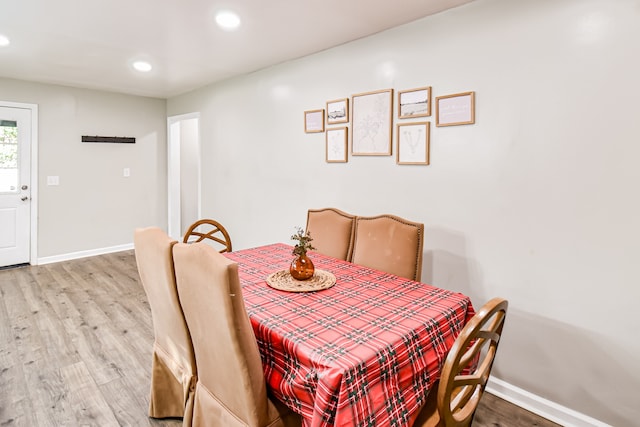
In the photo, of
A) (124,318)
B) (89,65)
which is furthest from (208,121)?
(124,318)

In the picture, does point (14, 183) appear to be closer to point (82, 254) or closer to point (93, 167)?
point (93, 167)

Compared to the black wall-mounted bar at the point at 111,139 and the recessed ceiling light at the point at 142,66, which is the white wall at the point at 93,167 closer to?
the black wall-mounted bar at the point at 111,139

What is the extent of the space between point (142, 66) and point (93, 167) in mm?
2055

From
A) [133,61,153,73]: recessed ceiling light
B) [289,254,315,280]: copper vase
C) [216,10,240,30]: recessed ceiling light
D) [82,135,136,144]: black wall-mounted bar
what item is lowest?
[289,254,315,280]: copper vase

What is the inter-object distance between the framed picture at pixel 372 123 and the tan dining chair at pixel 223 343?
176cm

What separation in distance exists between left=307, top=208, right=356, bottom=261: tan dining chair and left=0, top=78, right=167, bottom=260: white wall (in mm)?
3793

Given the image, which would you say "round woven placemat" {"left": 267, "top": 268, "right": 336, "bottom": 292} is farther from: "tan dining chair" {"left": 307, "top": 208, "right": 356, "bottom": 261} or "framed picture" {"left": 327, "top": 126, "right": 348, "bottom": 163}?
"framed picture" {"left": 327, "top": 126, "right": 348, "bottom": 163}

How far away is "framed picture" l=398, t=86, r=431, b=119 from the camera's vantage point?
249 cm

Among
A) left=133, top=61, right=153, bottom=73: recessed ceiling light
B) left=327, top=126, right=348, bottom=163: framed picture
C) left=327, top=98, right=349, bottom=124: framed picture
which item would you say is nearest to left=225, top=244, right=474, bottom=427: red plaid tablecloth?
left=327, top=126, right=348, bottom=163: framed picture

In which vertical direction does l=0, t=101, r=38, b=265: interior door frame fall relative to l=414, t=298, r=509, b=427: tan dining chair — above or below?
above

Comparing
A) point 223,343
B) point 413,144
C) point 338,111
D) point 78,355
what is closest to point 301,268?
point 223,343

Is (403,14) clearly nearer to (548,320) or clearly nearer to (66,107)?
(548,320)

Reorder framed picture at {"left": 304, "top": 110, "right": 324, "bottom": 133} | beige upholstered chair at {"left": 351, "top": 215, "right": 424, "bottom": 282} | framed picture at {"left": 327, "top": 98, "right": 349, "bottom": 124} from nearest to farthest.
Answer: beige upholstered chair at {"left": 351, "top": 215, "right": 424, "bottom": 282}, framed picture at {"left": 327, "top": 98, "right": 349, "bottom": 124}, framed picture at {"left": 304, "top": 110, "right": 324, "bottom": 133}

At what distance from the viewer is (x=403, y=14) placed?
243 centimetres
